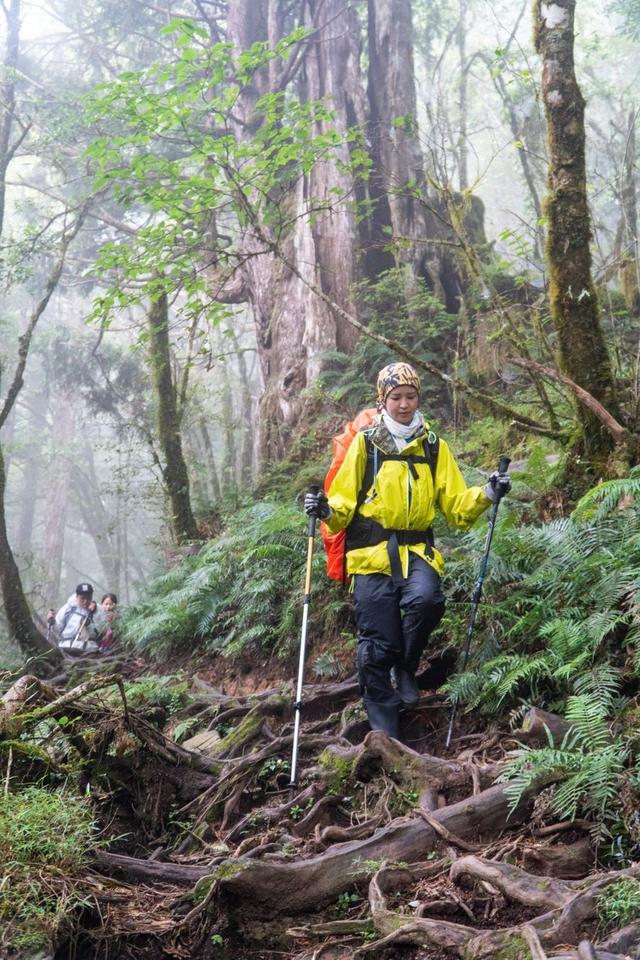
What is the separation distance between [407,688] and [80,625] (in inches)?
321

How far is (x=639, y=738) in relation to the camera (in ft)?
10.9

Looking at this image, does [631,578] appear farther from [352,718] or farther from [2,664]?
[2,664]

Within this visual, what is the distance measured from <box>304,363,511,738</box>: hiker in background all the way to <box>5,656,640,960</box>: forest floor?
425mm

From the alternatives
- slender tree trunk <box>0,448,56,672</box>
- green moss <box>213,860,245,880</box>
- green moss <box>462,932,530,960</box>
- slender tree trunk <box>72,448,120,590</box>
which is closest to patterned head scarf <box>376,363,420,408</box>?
green moss <box>213,860,245,880</box>

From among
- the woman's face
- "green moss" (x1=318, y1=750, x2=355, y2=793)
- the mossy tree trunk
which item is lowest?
"green moss" (x1=318, y1=750, x2=355, y2=793)

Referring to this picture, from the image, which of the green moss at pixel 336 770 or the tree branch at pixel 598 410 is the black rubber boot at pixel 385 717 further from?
the tree branch at pixel 598 410

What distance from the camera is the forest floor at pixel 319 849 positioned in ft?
9.05

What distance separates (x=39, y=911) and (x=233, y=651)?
5.18 metres

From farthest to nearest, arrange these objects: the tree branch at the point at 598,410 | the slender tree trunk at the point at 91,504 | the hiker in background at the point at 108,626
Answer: the slender tree trunk at the point at 91,504
the hiker in background at the point at 108,626
the tree branch at the point at 598,410

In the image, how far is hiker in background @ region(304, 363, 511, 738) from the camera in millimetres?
4938

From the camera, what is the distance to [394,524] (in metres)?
5.10

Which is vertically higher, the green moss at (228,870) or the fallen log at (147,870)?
the green moss at (228,870)

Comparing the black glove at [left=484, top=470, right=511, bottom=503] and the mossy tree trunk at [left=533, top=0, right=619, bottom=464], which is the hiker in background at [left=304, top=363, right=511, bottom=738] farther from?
the mossy tree trunk at [left=533, top=0, right=619, bottom=464]

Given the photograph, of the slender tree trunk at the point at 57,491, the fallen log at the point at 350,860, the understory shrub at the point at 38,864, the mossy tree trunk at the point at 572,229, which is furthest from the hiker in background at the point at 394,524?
the slender tree trunk at the point at 57,491
